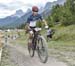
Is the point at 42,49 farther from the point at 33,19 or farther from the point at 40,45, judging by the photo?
the point at 33,19

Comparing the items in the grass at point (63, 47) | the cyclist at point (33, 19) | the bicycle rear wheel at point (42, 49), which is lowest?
the grass at point (63, 47)

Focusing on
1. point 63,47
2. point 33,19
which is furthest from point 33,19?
point 63,47

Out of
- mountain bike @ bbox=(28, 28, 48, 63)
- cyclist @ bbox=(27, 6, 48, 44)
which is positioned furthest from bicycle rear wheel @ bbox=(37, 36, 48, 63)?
cyclist @ bbox=(27, 6, 48, 44)

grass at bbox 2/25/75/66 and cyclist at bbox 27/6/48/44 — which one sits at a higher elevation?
cyclist at bbox 27/6/48/44

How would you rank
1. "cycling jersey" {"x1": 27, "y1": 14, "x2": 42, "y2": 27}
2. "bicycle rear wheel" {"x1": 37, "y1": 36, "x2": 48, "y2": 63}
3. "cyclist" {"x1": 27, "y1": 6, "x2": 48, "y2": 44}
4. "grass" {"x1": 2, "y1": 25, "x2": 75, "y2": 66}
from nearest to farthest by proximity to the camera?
"bicycle rear wheel" {"x1": 37, "y1": 36, "x2": 48, "y2": 63} → "cyclist" {"x1": 27, "y1": 6, "x2": 48, "y2": 44} → "cycling jersey" {"x1": 27, "y1": 14, "x2": 42, "y2": 27} → "grass" {"x1": 2, "y1": 25, "x2": 75, "y2": 66}

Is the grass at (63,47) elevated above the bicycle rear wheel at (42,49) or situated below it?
below

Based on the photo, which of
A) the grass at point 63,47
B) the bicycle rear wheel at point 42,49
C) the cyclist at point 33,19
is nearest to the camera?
the bicycle rear wheel at point 42,49

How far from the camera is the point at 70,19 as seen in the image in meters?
79.9

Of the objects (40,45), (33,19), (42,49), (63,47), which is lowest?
(63,47)

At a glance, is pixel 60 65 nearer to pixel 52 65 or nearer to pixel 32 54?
pixel 52 65

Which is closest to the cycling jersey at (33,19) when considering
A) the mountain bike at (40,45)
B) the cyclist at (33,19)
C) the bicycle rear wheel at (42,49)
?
the cyclist at (33,19)

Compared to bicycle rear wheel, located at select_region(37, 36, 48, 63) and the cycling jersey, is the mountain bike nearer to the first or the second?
bicycle rear wheel, located at select_region(37, 36, 48, 63)

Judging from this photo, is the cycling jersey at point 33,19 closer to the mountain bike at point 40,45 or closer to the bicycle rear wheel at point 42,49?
the mountain bike at point 40,45

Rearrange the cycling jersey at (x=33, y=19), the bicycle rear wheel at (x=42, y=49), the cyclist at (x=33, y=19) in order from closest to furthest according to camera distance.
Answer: the bicycle rear wheel at (x=42, y=49), the cyclist at (x=33, y=19), the cycling jersey at (x=33, y=19)
